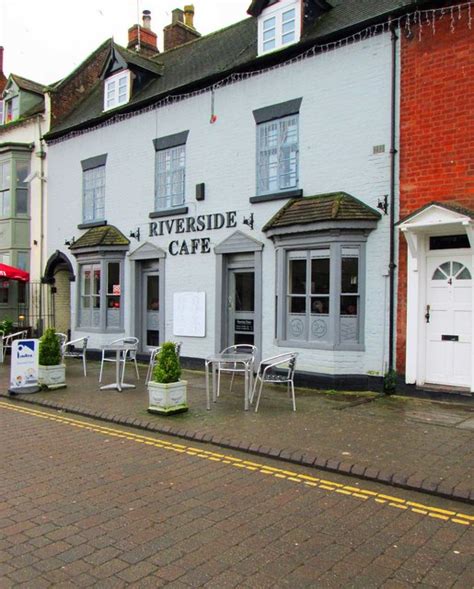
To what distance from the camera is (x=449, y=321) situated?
948cm

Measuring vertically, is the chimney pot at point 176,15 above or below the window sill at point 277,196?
above

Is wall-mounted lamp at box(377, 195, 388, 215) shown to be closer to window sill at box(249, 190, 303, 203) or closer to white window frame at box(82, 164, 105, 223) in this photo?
window sill at box(249, 190, 303, 203)

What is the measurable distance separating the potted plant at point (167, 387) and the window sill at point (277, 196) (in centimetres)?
465

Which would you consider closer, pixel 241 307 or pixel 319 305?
pixel 319 305

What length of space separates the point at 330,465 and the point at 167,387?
3.20m

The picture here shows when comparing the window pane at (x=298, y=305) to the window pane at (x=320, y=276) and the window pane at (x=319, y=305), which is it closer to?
the window pane at (x=319, y=305)

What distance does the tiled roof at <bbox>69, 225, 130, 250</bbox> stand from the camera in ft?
49.4

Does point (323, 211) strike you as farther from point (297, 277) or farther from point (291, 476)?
point (291, 476)

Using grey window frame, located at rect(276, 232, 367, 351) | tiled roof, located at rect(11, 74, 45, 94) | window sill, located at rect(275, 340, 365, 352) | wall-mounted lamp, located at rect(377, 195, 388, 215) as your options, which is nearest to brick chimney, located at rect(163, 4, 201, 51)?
tiled roof, located at rect(11, 74, 45, 94)

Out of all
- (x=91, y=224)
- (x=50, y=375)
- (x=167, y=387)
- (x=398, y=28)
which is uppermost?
(x=398, y=28)

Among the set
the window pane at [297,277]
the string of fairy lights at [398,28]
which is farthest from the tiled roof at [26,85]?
the window pane at [297,277]

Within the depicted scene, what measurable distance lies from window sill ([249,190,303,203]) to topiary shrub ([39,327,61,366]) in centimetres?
511

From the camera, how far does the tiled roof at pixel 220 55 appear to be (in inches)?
424

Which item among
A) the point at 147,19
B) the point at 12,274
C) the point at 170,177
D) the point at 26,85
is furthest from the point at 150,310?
the point at 147,19
